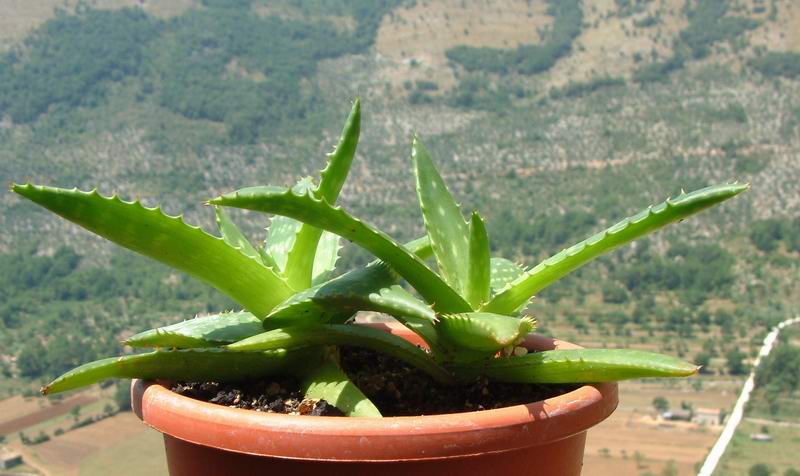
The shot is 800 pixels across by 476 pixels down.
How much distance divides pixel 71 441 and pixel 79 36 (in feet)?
87.8

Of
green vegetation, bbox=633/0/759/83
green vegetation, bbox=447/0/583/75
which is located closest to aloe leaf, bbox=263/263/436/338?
green vegetation, bbox=633/0/759/83

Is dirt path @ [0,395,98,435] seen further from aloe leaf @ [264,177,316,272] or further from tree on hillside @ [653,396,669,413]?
aloe leaf @ [264,177,316,272]

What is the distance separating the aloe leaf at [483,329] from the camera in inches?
43.8

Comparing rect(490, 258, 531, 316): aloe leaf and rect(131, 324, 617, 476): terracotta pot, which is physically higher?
rect(490, 258, 531, 316): aloe leaf

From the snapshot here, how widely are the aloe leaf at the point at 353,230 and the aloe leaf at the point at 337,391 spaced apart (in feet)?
0.50

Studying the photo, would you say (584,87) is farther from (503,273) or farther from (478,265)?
(478,265)

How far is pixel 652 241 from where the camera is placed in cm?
2266

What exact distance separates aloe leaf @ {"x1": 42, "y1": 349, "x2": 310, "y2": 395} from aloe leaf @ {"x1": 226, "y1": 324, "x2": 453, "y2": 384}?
0.02 metres

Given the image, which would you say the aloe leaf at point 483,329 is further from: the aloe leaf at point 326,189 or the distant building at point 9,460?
the distant building at point 9,460

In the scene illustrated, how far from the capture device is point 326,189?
4.27 feet

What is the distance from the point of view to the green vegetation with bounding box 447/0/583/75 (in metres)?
38.8

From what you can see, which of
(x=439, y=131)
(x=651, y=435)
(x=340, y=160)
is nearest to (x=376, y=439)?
(x=340, y=160)

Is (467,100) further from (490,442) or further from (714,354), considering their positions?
(490,442)

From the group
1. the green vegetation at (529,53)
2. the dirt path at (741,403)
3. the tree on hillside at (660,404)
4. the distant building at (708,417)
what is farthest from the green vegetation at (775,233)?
the green vegetation at (529,53)
